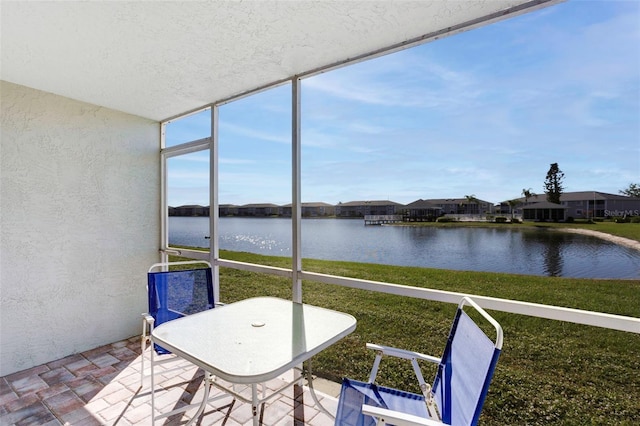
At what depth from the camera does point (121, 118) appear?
4.03 m

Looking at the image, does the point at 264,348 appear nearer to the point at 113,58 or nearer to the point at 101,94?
the point at 113,58

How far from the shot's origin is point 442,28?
2.20 meters

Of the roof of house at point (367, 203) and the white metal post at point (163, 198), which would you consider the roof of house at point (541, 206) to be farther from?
the white metal post at point (163, 198)

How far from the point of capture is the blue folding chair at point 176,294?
8.86ft

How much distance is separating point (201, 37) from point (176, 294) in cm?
219

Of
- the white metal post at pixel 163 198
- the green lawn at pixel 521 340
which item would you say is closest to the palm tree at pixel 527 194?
the green lawn at pixel 521 340

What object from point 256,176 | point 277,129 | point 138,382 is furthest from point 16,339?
point 277,129

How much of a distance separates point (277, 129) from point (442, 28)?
4.44 meters

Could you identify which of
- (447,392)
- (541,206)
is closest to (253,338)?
(447,392)

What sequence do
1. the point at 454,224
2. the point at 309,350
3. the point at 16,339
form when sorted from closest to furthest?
the point at 309,350
the point at 16,339
the point at 454,224

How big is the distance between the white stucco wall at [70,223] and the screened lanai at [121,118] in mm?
12

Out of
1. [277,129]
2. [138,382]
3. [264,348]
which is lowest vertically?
[138,382]

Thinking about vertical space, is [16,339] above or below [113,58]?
below

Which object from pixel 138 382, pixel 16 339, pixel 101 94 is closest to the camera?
pixel 138 382
